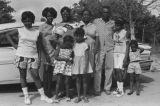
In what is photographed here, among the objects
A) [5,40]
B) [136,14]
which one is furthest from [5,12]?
[5,40]

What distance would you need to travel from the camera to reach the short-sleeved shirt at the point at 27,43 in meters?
5.82

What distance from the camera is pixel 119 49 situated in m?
6.81

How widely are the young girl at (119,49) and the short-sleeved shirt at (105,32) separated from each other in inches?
5.9

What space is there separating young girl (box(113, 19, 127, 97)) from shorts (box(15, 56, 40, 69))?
1853 mm

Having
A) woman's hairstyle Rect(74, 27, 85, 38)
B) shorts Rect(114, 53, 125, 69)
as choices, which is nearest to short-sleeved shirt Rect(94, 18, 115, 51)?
shorts Rect(114, 53, 125, 69)

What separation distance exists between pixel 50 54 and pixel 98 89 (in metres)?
1.40

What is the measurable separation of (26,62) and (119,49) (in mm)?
2122

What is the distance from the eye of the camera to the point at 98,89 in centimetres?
683

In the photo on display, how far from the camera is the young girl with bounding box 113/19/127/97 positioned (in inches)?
266

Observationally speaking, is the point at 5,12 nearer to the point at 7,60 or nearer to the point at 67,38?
the point at 7,60

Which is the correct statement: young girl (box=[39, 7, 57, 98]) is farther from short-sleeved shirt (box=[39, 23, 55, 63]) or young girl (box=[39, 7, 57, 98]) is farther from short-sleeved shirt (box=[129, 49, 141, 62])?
short-sleeved shirt (box=[129, 49, 141, 62])

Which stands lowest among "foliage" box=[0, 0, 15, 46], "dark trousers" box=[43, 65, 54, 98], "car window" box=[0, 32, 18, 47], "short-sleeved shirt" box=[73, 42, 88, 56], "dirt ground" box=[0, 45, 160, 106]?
"dirt ground" box=[0, 45, 160, 106]

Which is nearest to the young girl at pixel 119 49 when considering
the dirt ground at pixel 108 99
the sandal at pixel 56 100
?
the dirt ground at pixel 108 99

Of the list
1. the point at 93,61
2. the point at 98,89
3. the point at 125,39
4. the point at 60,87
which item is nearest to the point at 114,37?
the point at 125,39
